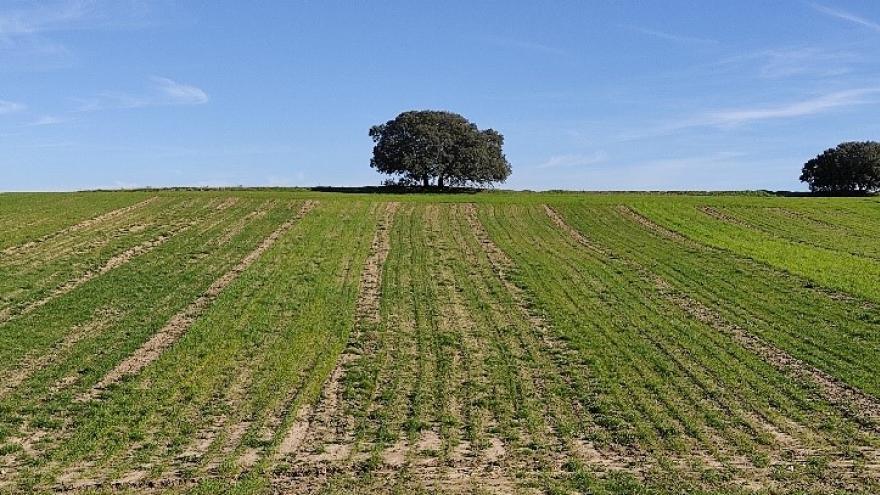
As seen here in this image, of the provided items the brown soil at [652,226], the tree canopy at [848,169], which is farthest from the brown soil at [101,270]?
the tree canopy at [848,169]

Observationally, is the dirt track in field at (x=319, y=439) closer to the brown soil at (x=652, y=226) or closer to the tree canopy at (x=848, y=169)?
the brown soil at (x=652, y=226)

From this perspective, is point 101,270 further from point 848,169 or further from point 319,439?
point 848,169

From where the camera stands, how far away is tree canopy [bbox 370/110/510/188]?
87.2 meters

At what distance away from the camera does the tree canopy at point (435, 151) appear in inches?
3435

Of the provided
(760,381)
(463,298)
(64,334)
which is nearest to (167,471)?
(64,334)

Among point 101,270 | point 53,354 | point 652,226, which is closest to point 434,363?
point 53,354

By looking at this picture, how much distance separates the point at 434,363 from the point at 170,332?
8.13 meters

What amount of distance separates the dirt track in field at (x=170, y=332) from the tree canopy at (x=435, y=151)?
52.4 m

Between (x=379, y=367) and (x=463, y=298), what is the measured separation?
337 inches

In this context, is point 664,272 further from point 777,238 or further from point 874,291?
point 777,238

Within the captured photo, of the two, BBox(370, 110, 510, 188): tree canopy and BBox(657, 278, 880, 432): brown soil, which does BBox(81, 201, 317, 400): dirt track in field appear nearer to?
BBox(657, 278, 880, 432): brown soil

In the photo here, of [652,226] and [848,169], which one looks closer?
[652,226]

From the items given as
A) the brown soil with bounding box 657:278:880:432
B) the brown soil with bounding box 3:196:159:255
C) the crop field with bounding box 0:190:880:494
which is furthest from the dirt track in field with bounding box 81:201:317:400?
the brown soil with bounding box 657:278:880:432

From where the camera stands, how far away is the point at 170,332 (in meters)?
23.0
